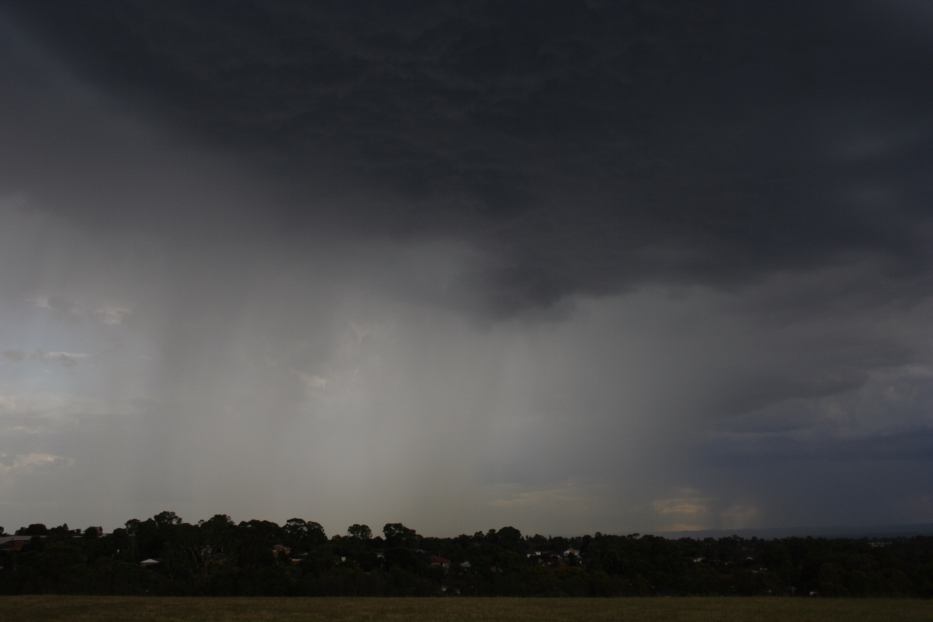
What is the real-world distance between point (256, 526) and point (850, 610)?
8072 cm

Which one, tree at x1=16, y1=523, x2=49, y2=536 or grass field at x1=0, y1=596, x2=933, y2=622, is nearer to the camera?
grass field at x1=0, y1=596, x2=933, y2=622

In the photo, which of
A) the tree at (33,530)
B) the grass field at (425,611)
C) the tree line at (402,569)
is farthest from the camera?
the tree at (33,530)

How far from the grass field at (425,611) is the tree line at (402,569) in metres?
18.2

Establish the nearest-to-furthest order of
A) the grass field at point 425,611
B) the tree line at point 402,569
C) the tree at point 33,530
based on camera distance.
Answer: the grass field at point 425,611 → the tree line at point 402,569 → the tree at point 33,530

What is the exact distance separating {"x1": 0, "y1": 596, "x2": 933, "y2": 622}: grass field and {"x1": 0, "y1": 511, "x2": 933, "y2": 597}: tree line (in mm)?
18190

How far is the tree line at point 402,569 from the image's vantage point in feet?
225

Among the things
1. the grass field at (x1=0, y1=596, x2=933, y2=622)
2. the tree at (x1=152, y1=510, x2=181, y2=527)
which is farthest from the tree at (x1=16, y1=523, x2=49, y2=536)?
the grass field at (x1=0, y1=596, x2=933, y2=622)

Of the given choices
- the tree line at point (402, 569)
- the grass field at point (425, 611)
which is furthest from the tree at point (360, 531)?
the grass field at point (425, 611)

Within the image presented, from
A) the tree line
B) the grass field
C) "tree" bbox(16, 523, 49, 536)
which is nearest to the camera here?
the grass field

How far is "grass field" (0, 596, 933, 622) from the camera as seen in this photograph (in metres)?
39.7

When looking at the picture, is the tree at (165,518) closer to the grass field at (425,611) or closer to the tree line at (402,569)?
the tree line at (402,569)

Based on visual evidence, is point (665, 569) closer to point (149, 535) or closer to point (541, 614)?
point (541, 614)

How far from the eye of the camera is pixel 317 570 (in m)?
77.8

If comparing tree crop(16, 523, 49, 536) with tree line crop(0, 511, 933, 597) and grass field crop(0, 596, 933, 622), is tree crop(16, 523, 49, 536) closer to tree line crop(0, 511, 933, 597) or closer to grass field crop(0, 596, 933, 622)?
tree line crop(0, 511, 933, 597)
